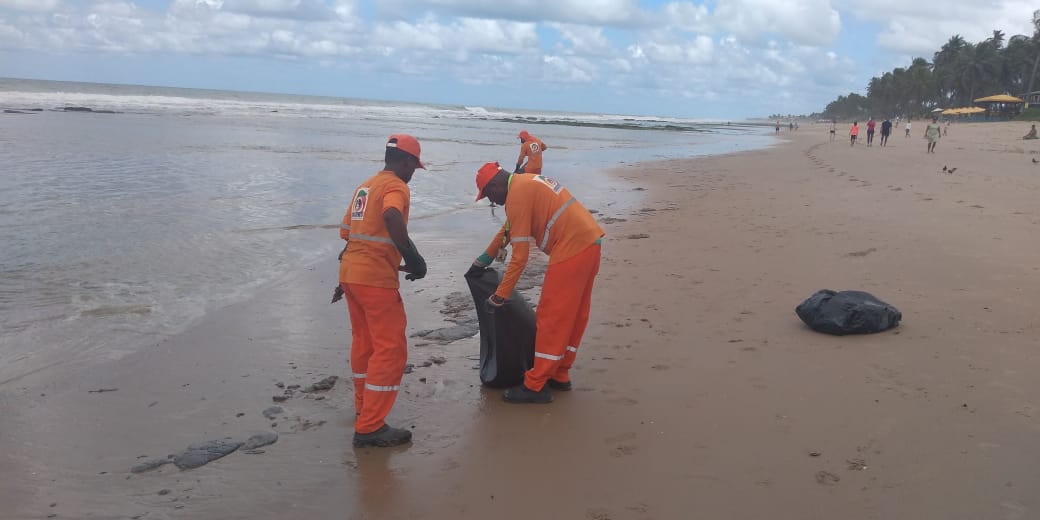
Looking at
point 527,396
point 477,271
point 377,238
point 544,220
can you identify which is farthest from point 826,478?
point 377,238

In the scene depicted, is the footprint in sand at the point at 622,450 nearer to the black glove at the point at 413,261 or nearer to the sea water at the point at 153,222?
the black glove at the point at 413,261

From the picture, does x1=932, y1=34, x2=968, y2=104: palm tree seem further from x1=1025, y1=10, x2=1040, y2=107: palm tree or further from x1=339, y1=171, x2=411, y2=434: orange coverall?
x1=339, y1=171, x2=411, y2=434: orange coverall

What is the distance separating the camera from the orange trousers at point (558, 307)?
4262 millimetres

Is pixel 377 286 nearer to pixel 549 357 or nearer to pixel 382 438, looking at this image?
pixel 382 438

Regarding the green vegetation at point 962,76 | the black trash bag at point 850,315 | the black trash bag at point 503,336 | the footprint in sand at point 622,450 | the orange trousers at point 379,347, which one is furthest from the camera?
the green vegetation at point 962,76

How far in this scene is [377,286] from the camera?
150 inches

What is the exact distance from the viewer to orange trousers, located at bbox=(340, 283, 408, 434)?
380cm

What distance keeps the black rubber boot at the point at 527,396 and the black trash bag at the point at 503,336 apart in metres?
0.17

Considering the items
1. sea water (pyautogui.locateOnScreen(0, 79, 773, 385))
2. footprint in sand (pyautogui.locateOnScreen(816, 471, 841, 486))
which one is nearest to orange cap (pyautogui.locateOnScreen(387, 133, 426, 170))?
footprint in sand (pyautogui.locateOnScreen(816, 471, 841, 486))

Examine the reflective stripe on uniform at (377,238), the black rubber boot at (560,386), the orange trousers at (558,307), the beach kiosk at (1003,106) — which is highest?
the beach kiosk at (1003,106)

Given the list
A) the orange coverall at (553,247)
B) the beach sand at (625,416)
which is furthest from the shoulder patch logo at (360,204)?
the beach sand at (625,416)

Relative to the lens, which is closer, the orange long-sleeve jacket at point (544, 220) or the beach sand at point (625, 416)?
the beach sand at point (625, 416)

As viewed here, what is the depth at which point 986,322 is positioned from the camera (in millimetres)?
5336

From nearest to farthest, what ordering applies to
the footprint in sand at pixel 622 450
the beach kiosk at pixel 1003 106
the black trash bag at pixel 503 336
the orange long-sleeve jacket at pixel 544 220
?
the footprint in sand at pixel 622 450, the orange long-sleeve jacket at pixel 544 220, the black trash bag at pixel 503 336, the beach kiosk at pixel 1003 106
